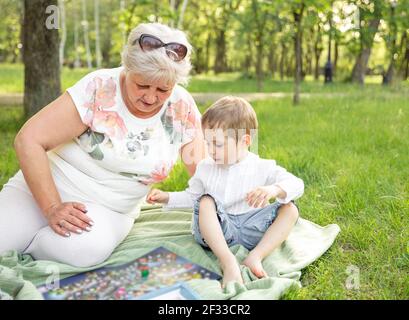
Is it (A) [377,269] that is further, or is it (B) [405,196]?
(B) [405,196]

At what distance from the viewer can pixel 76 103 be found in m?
2.53

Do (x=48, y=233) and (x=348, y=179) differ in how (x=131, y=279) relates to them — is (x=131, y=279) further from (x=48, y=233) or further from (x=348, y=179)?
(x=348, y=179)

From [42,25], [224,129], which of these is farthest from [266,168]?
[42,25]

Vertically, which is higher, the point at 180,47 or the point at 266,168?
the point at 180,47

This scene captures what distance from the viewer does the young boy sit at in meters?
2.52

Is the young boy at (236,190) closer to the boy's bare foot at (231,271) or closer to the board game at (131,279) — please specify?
the boy's bare foot at (231,271)

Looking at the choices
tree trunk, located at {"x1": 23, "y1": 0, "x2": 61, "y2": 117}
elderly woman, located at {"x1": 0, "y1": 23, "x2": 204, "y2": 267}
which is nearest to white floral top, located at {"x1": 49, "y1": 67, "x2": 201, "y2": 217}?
elderly woman, located at {"x1": 0, "y1": 23, "x2": 204, "y2": 267}

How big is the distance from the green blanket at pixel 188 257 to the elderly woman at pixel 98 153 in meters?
0.09

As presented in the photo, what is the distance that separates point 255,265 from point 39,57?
13.9ft

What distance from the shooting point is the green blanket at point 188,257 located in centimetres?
215

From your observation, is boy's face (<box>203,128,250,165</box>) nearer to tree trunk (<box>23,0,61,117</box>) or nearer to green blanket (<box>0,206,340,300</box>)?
green blanket (<box>0,206,340,300</box>)

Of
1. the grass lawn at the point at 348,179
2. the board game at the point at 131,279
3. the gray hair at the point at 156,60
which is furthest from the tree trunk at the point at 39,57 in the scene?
the board game at the point at 131,279
